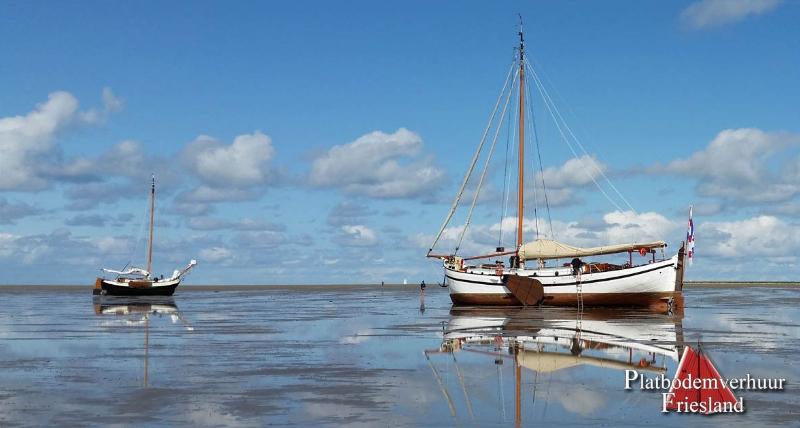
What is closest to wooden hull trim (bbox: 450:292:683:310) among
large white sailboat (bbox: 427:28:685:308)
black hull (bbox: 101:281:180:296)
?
large white sailboat (bbox: 427:28:685:308)

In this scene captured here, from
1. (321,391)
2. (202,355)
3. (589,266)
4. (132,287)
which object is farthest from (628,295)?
(132,287)

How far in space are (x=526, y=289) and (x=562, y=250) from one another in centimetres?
389

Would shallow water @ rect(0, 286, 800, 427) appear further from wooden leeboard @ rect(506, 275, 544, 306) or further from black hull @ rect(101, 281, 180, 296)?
black hull @ rect(101, 281, 180, 296)

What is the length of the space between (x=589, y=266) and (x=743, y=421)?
41835mm

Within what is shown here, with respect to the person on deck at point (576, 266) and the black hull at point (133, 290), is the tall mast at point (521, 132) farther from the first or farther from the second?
the black hull at point (133, 290)

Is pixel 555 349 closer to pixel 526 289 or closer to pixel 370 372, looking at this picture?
pixel 370 372

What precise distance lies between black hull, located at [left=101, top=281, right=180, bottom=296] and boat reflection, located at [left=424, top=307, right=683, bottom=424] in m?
60.1

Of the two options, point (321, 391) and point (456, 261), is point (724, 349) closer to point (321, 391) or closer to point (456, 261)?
point (321, 391)

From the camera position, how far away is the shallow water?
14422 mm

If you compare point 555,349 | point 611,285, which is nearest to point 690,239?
point 611,285

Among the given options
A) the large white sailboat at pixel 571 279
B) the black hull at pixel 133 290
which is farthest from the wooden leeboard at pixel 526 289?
the black hull at pixel 133 290

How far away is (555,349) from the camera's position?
998 inches

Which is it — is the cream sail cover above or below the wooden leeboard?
above

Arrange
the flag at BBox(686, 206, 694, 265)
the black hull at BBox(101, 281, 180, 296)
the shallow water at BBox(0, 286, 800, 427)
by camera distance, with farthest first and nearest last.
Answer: the black hull at BBox(101, 281, 180, 296)
the flag at BBox(686, 206, 694, 265)
the shallow water at BBox(0, 286, 800, 427)
